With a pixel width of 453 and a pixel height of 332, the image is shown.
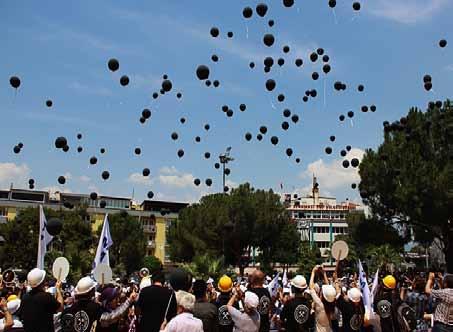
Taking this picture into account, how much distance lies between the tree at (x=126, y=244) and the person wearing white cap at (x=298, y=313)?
5100 cm

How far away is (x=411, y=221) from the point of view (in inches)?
1367

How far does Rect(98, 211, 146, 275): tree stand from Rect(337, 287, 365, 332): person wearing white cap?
166ft

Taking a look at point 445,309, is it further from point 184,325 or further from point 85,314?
point 85,314

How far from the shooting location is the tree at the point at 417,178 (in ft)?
107

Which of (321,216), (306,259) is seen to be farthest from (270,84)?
(321,216)

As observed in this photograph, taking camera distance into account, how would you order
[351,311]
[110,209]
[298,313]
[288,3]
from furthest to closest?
[110,209], [288,3], [351,311], [298,313]

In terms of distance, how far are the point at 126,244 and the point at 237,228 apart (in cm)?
1372

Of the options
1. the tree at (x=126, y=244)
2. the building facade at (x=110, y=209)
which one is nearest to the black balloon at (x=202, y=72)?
the tree at (x=126, y=244)

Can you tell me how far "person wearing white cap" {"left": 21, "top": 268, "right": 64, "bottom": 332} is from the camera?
610 centimetres

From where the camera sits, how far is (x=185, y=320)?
4.71 m

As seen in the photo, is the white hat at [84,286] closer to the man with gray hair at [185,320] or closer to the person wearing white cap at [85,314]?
the person wearing white cap at [85,314]

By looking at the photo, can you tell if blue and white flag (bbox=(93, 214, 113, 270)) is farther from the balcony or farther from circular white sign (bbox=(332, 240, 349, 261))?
the balcony

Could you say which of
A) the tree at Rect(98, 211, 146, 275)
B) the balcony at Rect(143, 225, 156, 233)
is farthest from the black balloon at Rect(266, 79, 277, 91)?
the balcony at Rect(143, 225, 156, 233)

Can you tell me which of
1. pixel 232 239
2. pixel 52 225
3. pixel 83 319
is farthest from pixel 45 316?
pixel 232 239
